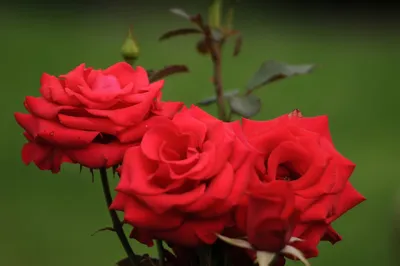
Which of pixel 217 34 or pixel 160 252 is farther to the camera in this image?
pixel 217 34

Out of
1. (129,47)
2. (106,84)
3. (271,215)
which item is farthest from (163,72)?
(271,215)

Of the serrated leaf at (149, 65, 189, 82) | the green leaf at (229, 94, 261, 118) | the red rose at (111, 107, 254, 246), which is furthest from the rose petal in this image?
the green leaf at (229, 94, 261, 118)

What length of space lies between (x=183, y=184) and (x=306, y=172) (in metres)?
0.06

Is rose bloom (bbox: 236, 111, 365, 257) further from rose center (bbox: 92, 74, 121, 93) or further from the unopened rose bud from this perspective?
the unopened rose bud

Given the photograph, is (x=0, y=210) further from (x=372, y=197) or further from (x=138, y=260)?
(x=138, y=260)

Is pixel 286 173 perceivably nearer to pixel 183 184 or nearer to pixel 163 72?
pixel 183 184

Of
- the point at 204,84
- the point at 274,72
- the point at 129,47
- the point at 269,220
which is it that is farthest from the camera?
the point at 204,84

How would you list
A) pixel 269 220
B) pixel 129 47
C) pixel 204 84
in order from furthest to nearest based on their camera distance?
1. pixel 204 84
2. pixel 129 47
3. pixel 269 220

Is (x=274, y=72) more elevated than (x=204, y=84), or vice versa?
(x=274, y=72)

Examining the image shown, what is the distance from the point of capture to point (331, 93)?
3.13 meters

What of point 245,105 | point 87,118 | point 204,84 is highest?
point 87,118

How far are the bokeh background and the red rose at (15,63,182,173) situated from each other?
19.4 inches

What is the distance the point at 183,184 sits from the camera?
43cm

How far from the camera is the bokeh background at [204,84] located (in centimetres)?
197
